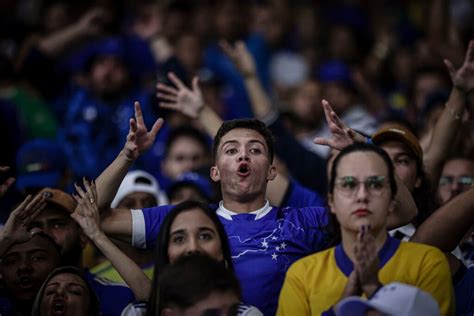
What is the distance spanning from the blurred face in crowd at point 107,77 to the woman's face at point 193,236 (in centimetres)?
439

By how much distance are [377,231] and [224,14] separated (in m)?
6.75

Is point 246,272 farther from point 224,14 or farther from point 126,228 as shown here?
point 224,14

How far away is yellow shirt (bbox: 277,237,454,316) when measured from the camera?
5184 millimetres

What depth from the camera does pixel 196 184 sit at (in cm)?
765

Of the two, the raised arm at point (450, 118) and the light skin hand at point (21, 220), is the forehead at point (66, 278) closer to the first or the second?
the light skin hand at point (21, 220)

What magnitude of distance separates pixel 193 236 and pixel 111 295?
1.28 m

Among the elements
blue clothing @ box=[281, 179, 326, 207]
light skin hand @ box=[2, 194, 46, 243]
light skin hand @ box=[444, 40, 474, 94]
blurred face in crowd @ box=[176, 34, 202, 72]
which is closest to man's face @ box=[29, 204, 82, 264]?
light skin hand @ box=[2, 194, 46, 243]

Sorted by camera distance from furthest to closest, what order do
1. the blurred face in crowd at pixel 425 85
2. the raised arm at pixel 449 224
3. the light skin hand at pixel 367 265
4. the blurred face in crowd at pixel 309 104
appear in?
1. the blurred face in crowd at pixel 309 104
2. the blurred face in crowd at pixel 425 85
3. the raised arm at pixel 449 224
4. the light skin hand at pixel 367 265

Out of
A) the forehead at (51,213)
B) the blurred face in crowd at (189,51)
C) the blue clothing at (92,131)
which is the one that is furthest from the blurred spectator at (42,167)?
the blurred face in crowd at (189,51)

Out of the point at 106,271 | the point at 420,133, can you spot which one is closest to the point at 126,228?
the point at 106,271

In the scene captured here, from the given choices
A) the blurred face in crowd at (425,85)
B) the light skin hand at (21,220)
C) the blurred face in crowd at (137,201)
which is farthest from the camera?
the blurred face in crowd at (425,85)

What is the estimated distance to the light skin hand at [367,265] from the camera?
4934mm

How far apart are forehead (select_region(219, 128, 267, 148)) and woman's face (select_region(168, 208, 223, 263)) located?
72 centimetres

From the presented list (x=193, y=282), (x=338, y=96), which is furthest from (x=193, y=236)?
(x=338, y=96)
